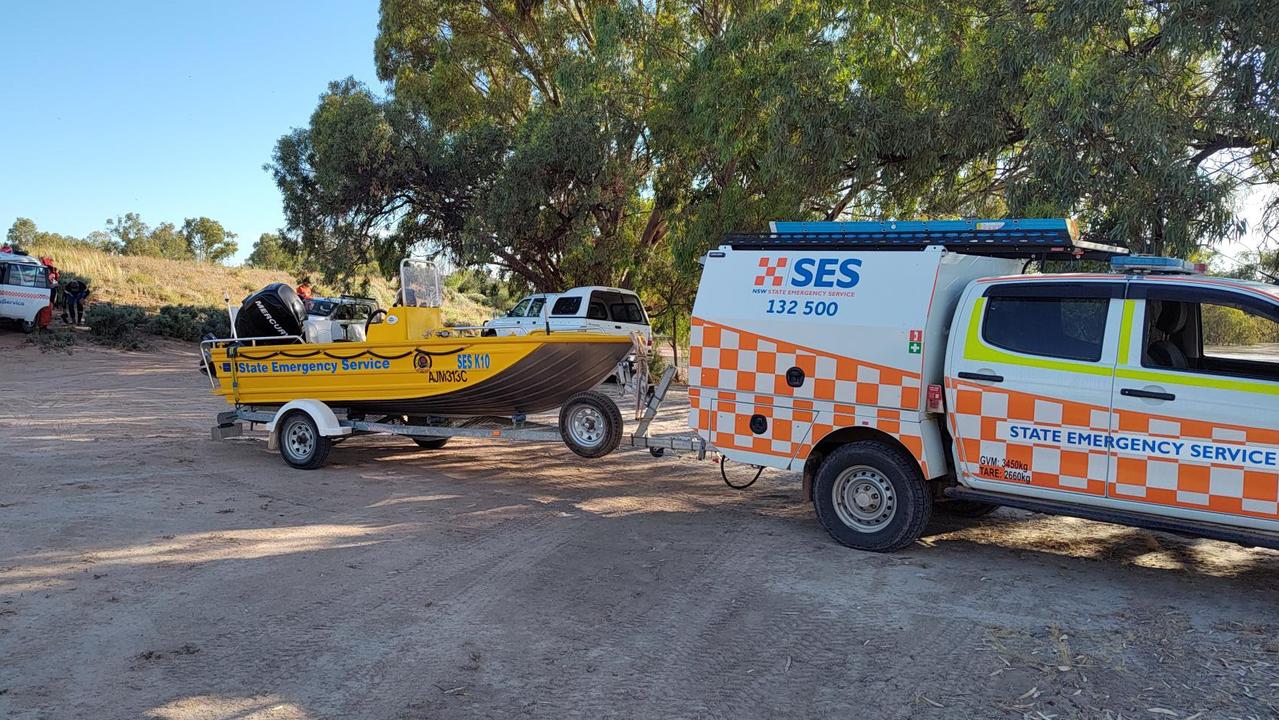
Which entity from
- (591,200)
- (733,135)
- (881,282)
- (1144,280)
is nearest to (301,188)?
(591,200)

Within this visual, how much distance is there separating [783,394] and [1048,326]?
1.96 metres

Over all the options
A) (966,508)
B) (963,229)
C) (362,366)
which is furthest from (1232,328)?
(362,366)

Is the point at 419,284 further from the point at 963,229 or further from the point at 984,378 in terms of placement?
the point at 984,378

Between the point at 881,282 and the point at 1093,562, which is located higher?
the point at 881,282

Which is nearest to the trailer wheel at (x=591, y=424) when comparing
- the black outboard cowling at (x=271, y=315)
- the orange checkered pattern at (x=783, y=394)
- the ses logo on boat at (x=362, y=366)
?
the ses logo on boat at (x=362, y=366)

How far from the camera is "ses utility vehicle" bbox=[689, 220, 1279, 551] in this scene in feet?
18.3

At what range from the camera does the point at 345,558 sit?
6.51 metres

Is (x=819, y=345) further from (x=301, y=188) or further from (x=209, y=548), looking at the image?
(x=301, y=188)

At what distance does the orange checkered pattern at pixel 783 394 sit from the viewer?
21.7ft

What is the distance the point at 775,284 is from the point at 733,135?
23.6 ft

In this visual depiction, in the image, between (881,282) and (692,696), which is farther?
(881,282)

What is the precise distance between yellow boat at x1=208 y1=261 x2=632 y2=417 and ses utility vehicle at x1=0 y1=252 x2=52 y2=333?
1548 centimetres

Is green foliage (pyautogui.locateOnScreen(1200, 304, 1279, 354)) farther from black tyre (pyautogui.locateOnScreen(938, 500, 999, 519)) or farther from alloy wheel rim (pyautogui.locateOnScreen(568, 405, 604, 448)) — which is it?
alloy wheel rim (pyautogui.locateOnScreen(568, 405, 604, 448))

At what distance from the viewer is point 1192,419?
5.53 metres
